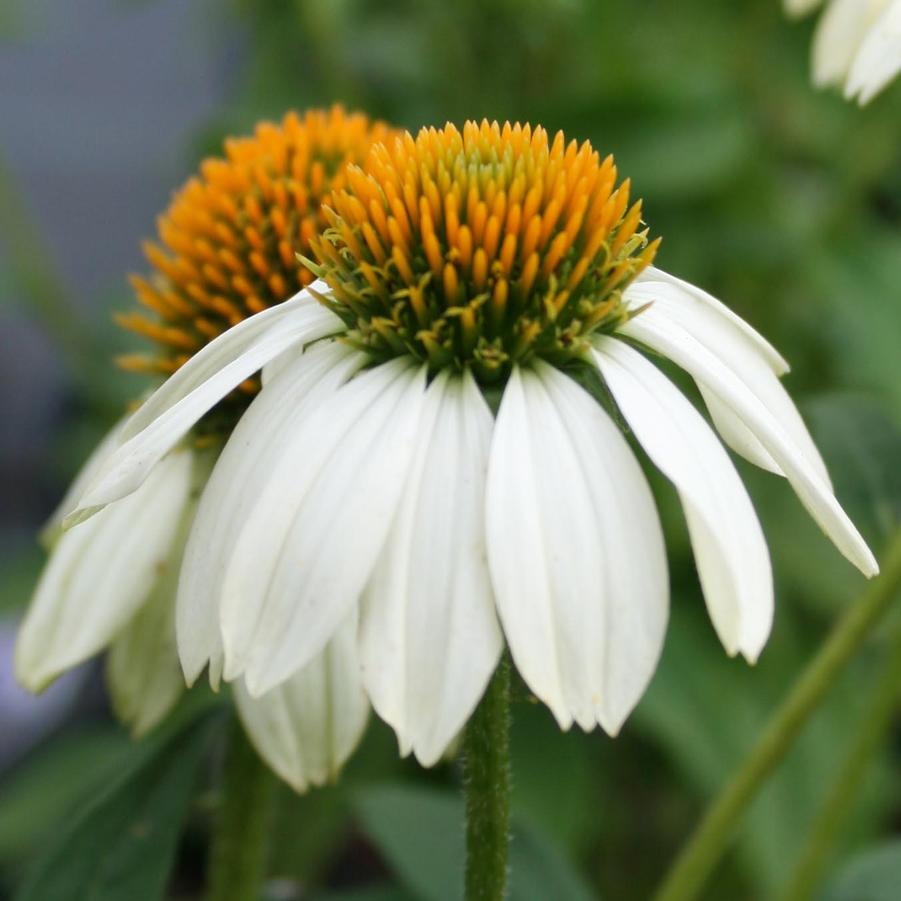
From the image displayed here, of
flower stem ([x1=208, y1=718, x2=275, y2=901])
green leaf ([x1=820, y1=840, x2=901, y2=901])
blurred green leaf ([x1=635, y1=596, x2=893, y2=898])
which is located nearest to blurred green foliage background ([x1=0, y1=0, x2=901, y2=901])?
blurred green leaf ([x1=635, y1=596, x2=893, y2=898])

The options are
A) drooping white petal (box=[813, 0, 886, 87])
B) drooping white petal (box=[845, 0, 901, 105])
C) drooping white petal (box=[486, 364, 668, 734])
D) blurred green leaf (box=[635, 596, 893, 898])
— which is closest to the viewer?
drooping white petal (box=[486, 364, 668, 734])

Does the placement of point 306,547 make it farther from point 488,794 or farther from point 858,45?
point 858,45

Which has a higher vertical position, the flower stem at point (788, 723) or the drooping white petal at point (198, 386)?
the drooping white petal at point (198, 386)

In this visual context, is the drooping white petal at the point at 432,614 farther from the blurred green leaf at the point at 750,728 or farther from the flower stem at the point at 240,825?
the blurred green leaf at the point at 750,728

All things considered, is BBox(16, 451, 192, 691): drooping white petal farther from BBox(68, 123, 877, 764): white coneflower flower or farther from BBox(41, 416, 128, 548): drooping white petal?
BBox(68, 123, 877, 764): white coneflower flower

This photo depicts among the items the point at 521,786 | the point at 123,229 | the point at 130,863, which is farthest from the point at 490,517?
the point at 123,229

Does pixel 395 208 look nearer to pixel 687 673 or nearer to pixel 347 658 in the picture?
pixel 347 658

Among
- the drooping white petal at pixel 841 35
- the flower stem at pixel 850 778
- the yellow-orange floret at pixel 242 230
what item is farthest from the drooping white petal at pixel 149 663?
the drooping white petal at pixel 841 35
